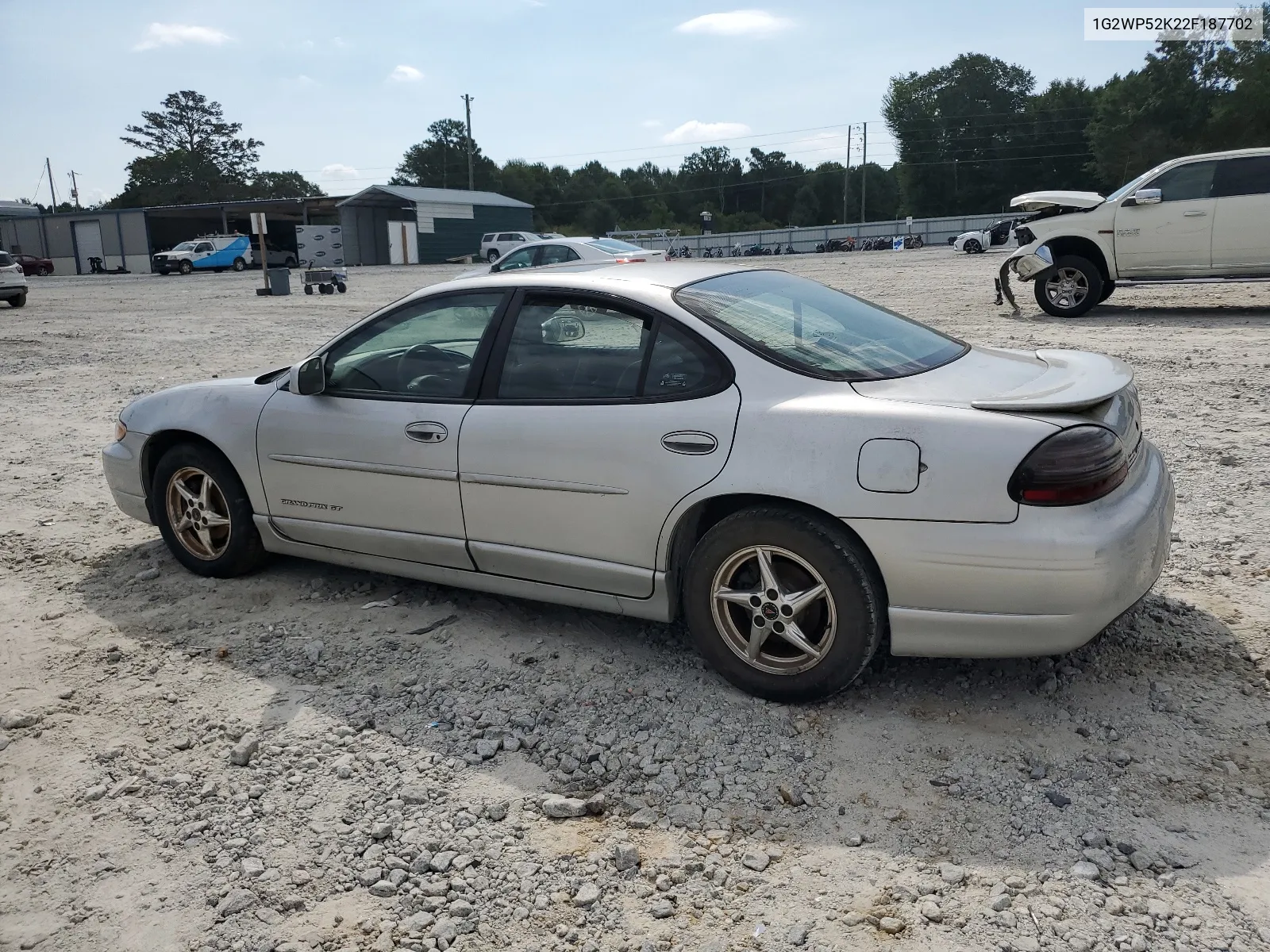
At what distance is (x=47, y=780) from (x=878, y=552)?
2816 mm

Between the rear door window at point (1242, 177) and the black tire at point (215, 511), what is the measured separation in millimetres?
12149

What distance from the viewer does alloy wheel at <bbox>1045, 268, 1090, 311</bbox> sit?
Answer: 12992 millimetres

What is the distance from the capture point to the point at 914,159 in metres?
89.1

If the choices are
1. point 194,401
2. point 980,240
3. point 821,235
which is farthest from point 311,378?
point 821,235

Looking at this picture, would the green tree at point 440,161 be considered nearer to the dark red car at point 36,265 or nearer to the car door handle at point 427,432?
the dark red car at point 36,265

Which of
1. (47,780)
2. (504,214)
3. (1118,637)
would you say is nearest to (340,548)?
(47,780)

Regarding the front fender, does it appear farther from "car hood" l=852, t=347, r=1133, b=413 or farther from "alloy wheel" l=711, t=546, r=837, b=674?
"car hood" l=852, t=347, r=1133, b=413

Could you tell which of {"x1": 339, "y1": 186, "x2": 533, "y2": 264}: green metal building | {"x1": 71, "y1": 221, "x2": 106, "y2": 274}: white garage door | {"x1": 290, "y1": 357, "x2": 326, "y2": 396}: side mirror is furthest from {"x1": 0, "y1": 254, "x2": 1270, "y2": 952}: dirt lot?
{"x1": 71, "y1": 221, "x2": 106, "y2": 274}: white garage door

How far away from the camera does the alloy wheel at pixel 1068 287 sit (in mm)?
12992

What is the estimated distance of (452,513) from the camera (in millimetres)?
4059

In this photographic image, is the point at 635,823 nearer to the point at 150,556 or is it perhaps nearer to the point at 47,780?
the point at 47,780

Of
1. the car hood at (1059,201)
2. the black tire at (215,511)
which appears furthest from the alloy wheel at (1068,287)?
the black tire at (215,511)

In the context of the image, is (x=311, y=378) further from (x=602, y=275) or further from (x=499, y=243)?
(x=499, y=243)

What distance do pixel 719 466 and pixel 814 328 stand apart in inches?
30.8
